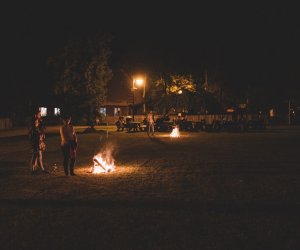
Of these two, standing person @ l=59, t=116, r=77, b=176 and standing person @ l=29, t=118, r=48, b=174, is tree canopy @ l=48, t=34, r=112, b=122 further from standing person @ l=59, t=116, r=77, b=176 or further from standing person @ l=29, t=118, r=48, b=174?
standing person @ l=59, t=116, r=77, b=176

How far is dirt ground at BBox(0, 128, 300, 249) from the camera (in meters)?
6.53

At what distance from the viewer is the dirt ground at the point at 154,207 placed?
6531mm

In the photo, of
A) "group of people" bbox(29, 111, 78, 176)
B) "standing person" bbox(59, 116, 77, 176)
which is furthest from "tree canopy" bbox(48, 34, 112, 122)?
"standing person" bbox(59, 116, 77, 176)

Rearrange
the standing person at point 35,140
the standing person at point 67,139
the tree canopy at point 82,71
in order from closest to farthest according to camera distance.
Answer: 1. the standing person at point 67,139
2. the standing person at point 35,140
3. the tree canopy at point 82,71

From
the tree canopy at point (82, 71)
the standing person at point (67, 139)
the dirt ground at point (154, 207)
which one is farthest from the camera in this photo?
the tree canopy at point (82, 71)

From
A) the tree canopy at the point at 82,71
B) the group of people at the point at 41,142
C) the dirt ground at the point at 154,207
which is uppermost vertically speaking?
the tree canopy at the point at 82,71

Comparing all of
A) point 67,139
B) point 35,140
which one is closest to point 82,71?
point 35,140

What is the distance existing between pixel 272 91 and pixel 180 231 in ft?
189

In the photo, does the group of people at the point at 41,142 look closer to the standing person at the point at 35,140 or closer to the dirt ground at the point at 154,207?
the standing person at the point at 35,140

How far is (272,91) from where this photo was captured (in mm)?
61938

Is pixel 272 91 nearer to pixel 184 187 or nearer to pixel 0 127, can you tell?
pixel 0 127

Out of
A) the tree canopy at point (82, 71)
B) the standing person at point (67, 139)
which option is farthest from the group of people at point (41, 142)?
the tree canopy at point (82, 71)

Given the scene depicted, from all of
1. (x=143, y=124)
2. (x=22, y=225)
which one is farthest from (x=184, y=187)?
(x=143, y=124)

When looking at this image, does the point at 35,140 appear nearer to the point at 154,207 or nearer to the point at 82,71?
the point at 154,207
